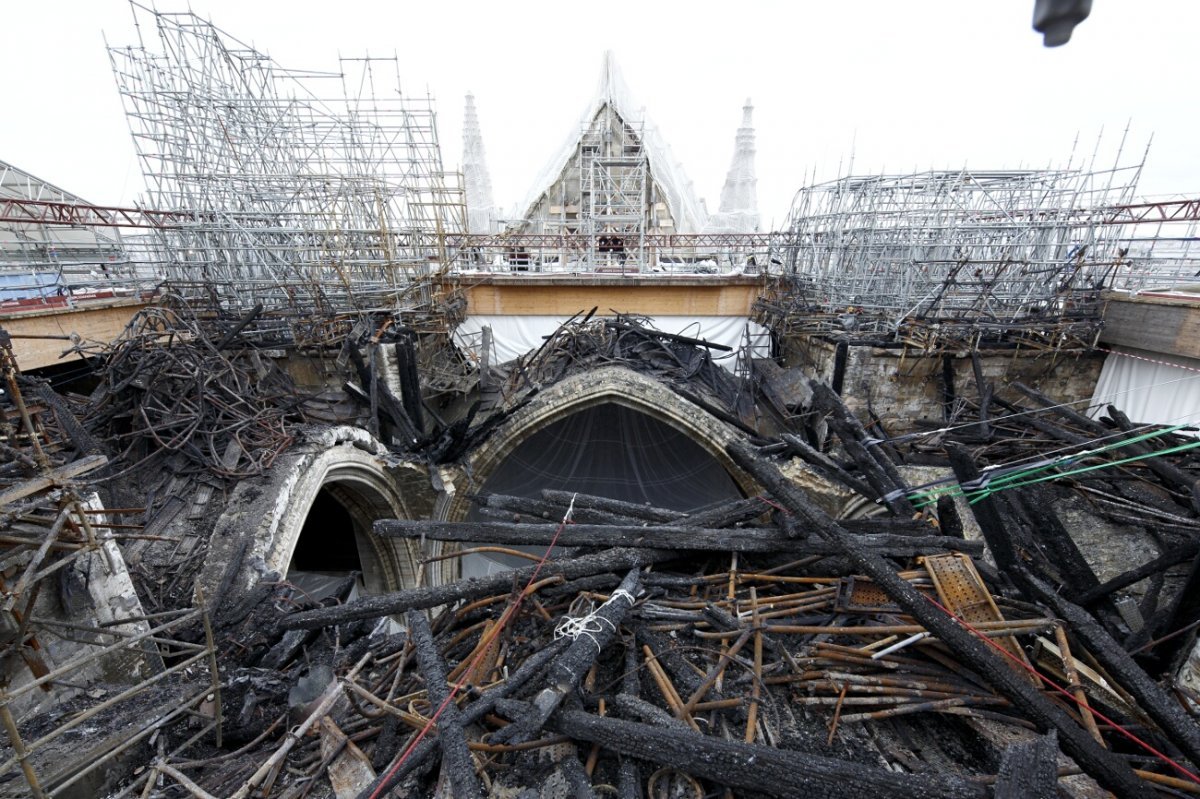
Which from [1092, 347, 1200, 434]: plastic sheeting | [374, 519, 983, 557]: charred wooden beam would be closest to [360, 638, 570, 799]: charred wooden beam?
[374, 519, 983, 557]: charred wooden beam

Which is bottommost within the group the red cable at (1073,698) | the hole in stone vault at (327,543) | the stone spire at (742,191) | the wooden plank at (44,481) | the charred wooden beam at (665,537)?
the hole in stone vault at (327,543)

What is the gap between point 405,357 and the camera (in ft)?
27.3

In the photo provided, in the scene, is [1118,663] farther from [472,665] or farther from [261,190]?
[261,190]

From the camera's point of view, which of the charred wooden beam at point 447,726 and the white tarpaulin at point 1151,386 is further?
the white tarpaulin at point 1151,386

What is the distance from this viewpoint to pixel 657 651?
2.69 m

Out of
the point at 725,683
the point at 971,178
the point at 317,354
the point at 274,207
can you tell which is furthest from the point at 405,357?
the point at 971,178

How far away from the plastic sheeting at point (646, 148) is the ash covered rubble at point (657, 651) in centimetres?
1701

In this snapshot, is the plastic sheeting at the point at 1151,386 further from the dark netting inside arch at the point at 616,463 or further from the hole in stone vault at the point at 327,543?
the hole in stone vault at the point at 327,543

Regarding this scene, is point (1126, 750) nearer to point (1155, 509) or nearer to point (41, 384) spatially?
point (1155, 509)

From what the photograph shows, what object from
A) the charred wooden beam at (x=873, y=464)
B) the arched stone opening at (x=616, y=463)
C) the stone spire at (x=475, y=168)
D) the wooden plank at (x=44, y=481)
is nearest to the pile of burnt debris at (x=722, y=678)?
the charred wooden beam at (x=873, y=464)

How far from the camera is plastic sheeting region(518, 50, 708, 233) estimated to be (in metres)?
19.4

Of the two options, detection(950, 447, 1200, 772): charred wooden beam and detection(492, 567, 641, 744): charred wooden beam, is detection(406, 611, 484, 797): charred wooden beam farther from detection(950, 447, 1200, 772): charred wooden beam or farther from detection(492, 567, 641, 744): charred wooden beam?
detection(950, 447, 1200, 772): charred wooden beam

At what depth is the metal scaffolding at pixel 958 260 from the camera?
8.06 meters

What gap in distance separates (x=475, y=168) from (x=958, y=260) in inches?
798
